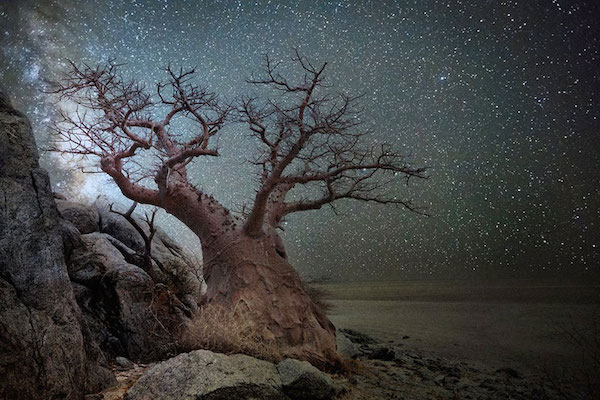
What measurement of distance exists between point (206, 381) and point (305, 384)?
1.42 m

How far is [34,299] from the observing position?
4324 mm

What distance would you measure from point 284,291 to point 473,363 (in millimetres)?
5322

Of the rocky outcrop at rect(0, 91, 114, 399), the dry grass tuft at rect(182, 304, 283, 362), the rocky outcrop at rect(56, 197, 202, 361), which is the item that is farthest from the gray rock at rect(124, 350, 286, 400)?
the rocky outcrop at rect(56, 197, 202, 361)

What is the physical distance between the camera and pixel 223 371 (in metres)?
4.70

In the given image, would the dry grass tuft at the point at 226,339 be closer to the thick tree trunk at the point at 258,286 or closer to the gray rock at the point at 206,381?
the thick tree trunk at the point at 258,286

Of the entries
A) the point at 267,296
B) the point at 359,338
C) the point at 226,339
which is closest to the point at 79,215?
the point at 267,296

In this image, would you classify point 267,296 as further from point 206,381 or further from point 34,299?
point 34,299

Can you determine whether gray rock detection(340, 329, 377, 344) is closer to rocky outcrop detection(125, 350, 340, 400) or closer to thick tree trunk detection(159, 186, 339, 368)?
thick tree trunk detection(159, 186, 339, 368)

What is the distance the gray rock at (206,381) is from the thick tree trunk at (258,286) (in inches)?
49.6

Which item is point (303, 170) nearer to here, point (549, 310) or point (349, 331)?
point (349, 331)

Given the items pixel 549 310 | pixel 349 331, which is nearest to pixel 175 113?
pixel 349 331

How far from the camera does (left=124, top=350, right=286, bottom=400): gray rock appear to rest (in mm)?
4328

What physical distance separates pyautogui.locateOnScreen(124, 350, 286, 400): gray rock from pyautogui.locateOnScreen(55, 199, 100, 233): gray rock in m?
5.94

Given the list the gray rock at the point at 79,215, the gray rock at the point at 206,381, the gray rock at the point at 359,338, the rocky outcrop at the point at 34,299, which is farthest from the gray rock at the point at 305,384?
the gray rock at the point at 79,215
